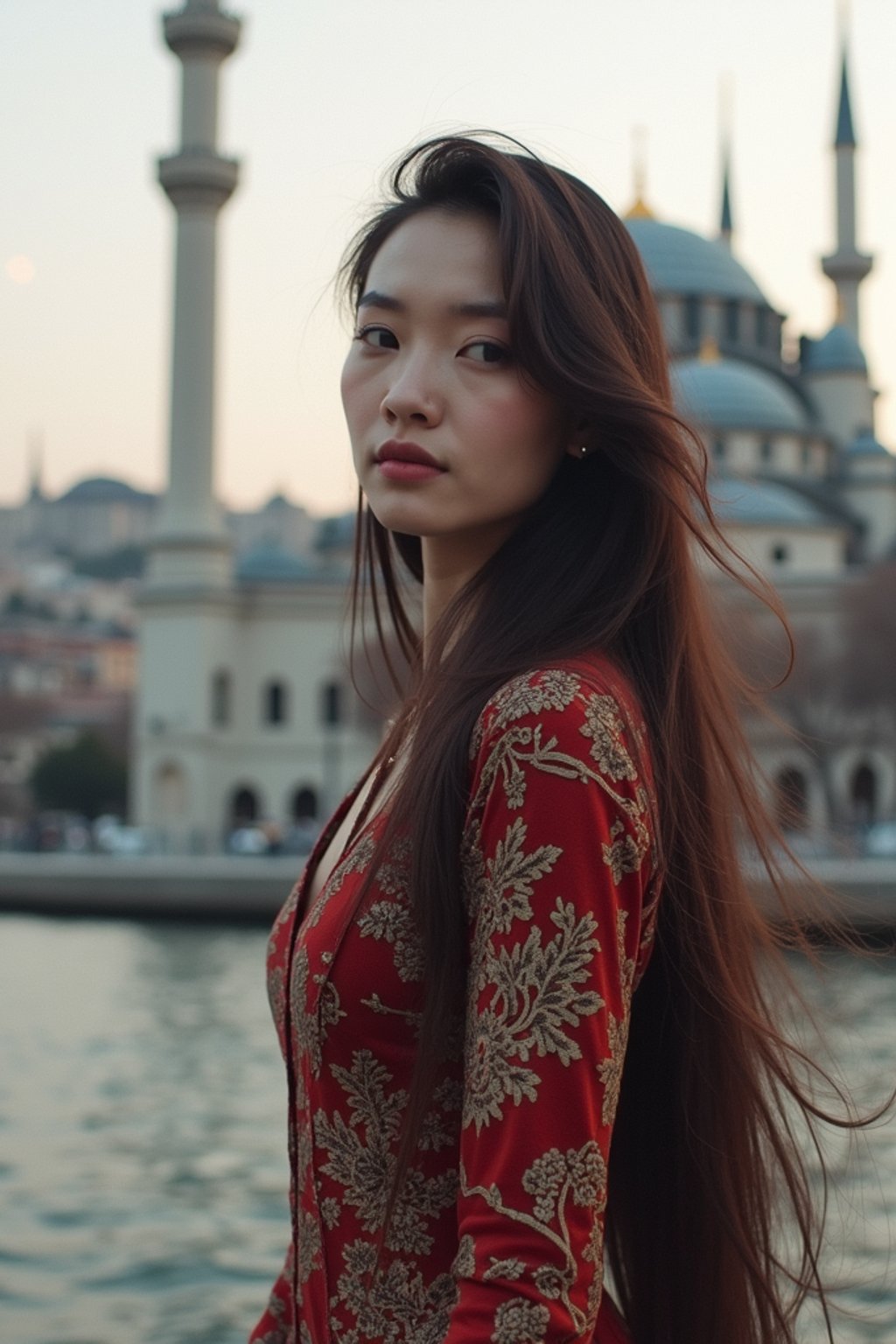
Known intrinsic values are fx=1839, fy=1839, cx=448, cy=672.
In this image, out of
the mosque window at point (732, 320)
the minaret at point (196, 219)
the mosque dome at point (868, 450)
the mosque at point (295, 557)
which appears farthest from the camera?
the mosque window at point (732, 320)

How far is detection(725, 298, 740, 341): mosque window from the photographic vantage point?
4066cm

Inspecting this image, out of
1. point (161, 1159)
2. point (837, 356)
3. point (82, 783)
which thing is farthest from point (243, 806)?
point (161, 1159)

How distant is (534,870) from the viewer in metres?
1.04

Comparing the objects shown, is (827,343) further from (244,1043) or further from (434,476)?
(434,476)

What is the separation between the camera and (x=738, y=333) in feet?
134

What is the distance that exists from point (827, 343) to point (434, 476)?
133 ft

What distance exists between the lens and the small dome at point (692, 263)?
131 feet

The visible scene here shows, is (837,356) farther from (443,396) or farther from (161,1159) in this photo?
(443,396)

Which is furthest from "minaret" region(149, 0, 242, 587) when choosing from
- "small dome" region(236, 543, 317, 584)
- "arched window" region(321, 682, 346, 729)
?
"arched window" region(321, 682, 346, 729)

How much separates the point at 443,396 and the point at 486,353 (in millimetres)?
42

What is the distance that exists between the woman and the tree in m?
34.3

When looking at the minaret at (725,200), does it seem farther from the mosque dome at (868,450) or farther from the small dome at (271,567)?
the small dome at (271,567)

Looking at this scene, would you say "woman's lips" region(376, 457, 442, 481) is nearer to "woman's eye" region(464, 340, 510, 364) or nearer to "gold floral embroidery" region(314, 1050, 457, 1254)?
"woman's eye" region(464, 340, 510, 364)

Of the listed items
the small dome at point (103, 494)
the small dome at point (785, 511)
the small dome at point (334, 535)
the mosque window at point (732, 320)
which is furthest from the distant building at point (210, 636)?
the small dome at point (103, 494)
